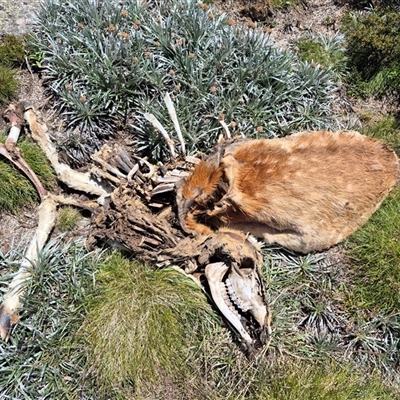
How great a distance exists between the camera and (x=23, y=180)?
3.82 meters

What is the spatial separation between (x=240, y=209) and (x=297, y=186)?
408mm

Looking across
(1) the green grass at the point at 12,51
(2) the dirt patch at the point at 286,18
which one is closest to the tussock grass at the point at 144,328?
(1) the green grass at the point at 12,51

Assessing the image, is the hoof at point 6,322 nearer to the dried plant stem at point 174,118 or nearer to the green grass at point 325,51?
the dried plant stem at point 174,118

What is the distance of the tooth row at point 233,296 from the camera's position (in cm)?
331

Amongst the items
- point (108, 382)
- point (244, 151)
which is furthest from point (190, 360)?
point (244, 151)

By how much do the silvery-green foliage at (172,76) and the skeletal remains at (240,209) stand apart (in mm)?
393

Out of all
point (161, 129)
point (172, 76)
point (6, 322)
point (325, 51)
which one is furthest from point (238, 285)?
point (325, 51)

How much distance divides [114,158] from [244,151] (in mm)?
1057

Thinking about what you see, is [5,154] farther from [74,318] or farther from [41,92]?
[74,318]

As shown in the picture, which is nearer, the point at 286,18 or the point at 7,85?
the point at 7,85

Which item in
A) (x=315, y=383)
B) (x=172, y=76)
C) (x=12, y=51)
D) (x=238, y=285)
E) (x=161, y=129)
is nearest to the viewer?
(x=315, y=383)

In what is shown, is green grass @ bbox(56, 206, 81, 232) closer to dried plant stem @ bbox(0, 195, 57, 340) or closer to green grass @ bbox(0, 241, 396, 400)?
dried plant stem @ bbox(0, 195, 57, 340)

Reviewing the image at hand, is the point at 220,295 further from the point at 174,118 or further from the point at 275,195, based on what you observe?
the point at 174,118

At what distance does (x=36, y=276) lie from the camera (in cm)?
343
